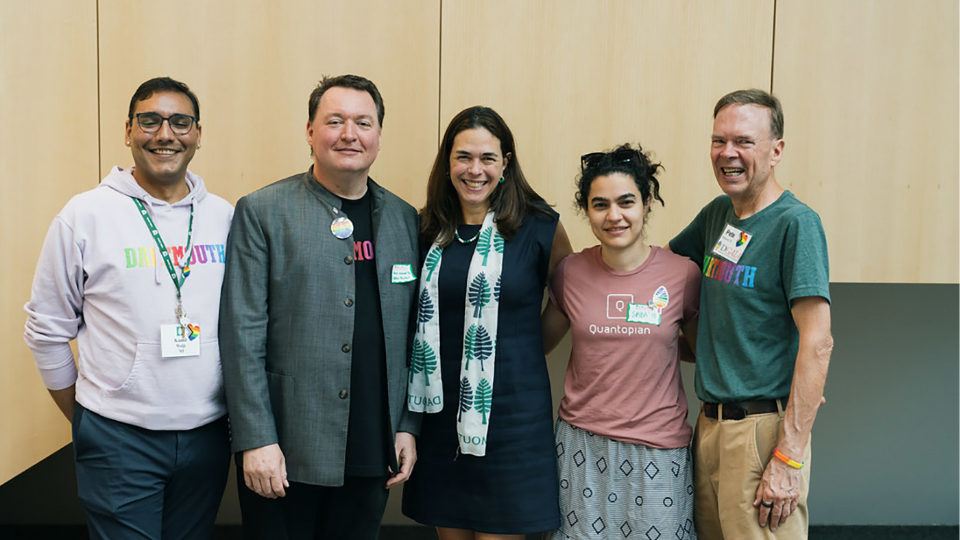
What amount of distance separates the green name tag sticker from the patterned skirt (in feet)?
1.19

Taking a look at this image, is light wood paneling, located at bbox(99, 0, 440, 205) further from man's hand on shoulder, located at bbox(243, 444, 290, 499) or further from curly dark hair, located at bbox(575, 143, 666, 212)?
man's hand on shoulder, located at bbox(243, 444, 290, 499)

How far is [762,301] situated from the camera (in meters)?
1.78

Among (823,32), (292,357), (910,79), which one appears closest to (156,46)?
(292,357)

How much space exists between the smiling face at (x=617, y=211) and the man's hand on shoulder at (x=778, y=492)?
74cm

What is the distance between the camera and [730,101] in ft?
6.00

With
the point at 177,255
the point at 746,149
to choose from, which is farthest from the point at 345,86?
the point at 746,149

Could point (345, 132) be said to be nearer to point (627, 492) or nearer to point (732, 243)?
point (732, 243)

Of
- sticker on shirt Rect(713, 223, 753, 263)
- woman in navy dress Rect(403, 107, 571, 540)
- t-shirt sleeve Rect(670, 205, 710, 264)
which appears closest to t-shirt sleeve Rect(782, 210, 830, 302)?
sticker on shirt Rect(713, 223, 753, 263)

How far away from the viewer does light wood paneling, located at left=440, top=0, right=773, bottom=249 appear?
95.8 inches

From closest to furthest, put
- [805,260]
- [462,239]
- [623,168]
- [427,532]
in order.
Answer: [805,260]
[623,168]
[462,239]
[427,532]

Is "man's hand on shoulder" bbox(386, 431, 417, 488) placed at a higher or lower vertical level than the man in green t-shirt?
lower

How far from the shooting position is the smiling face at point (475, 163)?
6.43 feet

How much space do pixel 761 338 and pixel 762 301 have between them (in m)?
0.11

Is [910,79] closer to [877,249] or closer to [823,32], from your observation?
[823,32]
